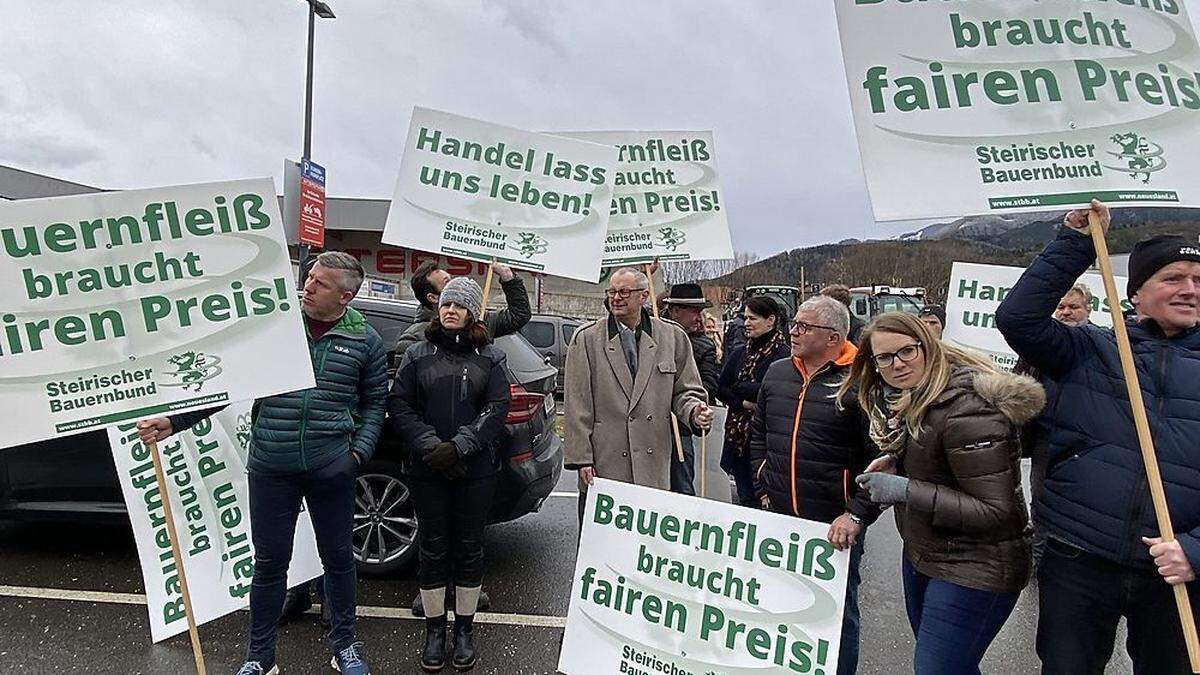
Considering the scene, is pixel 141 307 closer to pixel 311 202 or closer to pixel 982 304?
pixel 982 304

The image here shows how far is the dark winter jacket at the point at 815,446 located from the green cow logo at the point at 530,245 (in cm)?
173

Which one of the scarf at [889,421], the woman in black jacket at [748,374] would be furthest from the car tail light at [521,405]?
the scarf at [889,421]

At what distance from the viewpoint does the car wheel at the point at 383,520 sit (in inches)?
162

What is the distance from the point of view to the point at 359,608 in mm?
3770

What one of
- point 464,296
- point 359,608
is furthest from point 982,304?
point 359,608

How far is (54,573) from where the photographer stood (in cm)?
400

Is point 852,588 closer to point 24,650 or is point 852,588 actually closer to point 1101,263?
point 1101,263

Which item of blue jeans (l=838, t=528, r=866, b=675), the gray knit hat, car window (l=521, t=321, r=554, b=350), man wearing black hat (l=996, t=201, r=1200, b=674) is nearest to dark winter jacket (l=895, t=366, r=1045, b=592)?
man wearing black hat (l=996, t=201, r=1200, b=674)

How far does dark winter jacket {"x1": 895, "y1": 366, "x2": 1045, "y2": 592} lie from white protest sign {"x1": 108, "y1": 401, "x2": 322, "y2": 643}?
2.83 metres

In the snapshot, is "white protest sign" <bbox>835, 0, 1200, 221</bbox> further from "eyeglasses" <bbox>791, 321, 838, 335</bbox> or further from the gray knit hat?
the gray knit hat

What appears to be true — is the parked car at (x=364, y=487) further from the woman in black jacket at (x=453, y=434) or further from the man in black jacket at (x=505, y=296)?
the woman in black jacket at (x=453, y=434)

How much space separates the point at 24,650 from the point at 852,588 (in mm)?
3718

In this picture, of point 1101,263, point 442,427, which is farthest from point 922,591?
point 442,427

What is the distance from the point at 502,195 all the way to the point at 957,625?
308cm
